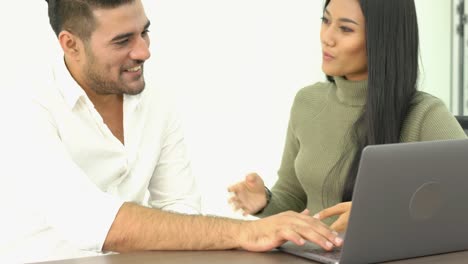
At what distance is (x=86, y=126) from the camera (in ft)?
7.20

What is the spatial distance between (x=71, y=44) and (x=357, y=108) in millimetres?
886

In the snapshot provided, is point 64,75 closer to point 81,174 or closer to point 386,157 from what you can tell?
point 81,174

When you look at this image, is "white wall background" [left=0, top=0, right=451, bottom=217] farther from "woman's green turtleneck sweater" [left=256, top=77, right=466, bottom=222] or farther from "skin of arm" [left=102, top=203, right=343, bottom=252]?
"skin of arm" [left=102, top=203, right=343, bottom=252]

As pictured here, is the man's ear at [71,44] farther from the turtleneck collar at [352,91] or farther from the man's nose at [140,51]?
the turtleneck collar at [352,91]

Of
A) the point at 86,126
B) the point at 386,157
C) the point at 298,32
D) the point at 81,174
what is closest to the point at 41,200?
the point at 81,174

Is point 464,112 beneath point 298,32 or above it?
beneath

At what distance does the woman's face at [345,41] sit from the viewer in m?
2.34

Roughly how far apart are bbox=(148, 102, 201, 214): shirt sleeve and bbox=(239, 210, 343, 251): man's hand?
72 cm

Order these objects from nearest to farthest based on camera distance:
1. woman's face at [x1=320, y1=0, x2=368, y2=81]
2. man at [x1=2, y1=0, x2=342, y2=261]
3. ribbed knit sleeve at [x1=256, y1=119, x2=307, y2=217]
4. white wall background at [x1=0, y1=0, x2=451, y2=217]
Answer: man at [x1=2, y1=0, x2=342, y2=261]
woman's face at [x1=320, y1=0, x2=368, y2=81]
ribbed knit sleeve at [x1=256, y1=119, x2=307, y2=217]
white wall background at [x1=0, y1=0, x2=451, y2=217]

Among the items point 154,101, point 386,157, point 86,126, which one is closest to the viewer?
point 386,157

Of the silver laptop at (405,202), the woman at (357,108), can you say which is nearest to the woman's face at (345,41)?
the woman at (357,108)

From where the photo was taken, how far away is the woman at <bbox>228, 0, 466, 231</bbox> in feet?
7.39

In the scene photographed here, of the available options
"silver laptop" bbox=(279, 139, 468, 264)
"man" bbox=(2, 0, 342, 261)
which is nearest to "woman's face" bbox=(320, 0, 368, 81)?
"man" bbox=(2, 0, 342, 261)

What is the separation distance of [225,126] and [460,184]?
10.0 feet
